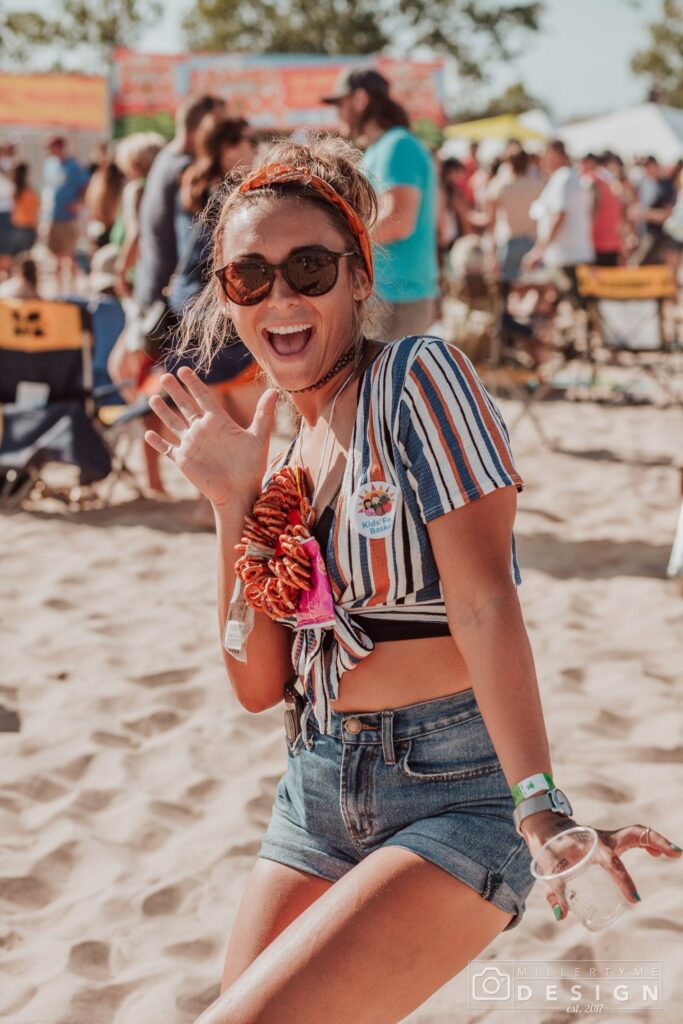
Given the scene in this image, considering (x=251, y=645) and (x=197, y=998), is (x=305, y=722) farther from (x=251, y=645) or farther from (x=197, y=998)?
(x=197, y=998)

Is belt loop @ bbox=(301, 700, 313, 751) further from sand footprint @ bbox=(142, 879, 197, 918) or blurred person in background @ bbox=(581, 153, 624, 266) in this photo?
blurred person in background @ bbox=(581, 153, 624, 266)

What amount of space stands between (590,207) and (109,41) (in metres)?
43.1

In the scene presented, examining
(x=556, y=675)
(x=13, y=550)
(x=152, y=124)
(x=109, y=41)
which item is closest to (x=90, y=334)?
(x=13, y=550)

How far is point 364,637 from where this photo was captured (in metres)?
1.76

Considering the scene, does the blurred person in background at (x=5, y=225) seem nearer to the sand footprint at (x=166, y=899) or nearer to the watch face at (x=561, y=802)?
the sand footprint at (x=166, y=899)

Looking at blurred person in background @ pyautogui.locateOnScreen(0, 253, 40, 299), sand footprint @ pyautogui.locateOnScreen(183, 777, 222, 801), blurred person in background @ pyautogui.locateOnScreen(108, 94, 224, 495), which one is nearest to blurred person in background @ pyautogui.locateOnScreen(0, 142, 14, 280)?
blurred person in background @ pyautogui.locateOnScreen(0, 253, 40, 299)

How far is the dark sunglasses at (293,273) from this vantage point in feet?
6.10

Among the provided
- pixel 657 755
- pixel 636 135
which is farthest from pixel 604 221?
pixel 636 135

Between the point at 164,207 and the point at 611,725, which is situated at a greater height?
the point at 164,207

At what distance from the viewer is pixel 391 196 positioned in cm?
455

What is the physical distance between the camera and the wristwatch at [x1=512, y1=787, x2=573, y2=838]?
1456 mm

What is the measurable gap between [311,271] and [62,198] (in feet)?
45.4

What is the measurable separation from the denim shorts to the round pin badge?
11.0 inches

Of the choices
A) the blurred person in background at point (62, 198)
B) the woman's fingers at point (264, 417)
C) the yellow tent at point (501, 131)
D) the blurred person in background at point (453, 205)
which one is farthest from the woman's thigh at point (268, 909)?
the yellow tent at point (501, 131)
